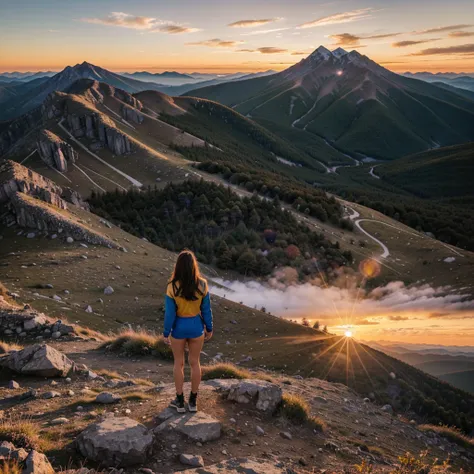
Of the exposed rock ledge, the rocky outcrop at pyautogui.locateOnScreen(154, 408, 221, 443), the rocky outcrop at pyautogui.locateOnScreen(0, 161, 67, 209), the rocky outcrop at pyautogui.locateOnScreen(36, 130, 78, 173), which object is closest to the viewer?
the rocky outcrop at pyautogui.locateOnScreen(154, 408, 221, 443)

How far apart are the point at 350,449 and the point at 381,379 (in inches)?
525

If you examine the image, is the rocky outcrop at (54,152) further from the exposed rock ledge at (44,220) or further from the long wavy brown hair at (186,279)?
the long wavy brown hair at (186,279)

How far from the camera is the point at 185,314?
342 inches

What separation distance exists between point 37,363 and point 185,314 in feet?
19.7

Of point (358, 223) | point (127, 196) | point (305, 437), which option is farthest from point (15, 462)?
point (358, 223)

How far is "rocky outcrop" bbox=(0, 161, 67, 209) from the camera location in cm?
3800

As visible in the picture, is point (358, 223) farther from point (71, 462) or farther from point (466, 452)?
point (71, 462)

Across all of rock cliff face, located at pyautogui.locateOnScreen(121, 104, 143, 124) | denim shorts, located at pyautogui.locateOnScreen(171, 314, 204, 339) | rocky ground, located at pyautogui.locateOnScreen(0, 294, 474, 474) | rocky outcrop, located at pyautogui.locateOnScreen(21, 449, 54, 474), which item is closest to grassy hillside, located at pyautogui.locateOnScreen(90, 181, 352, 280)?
rocky ground, located at pyautogui.locateOnScreen(0, 294, 474, 474)

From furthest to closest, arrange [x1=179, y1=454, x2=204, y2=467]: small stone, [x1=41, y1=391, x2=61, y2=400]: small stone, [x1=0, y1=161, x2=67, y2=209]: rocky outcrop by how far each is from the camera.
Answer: [x1=0, y1=161, x2=67, y2=209]: rocky outcrop
[x1=41, y1=391, x2=61, y2=400]: small stone
[x1=179, y1=454, x2=204, y2=467]: small stone

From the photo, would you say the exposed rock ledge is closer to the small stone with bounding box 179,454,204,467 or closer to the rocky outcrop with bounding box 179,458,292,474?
the small stone with bounding box 179,454,204,467

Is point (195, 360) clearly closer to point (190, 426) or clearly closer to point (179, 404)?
point (179, 404)

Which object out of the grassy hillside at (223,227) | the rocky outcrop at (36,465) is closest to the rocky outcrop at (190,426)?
the rocky outcrop at (36,465)

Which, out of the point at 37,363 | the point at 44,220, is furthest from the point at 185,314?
the point at 44,220

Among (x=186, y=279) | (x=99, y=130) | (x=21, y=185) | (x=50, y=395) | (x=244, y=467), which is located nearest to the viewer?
(x=244, y=467)
